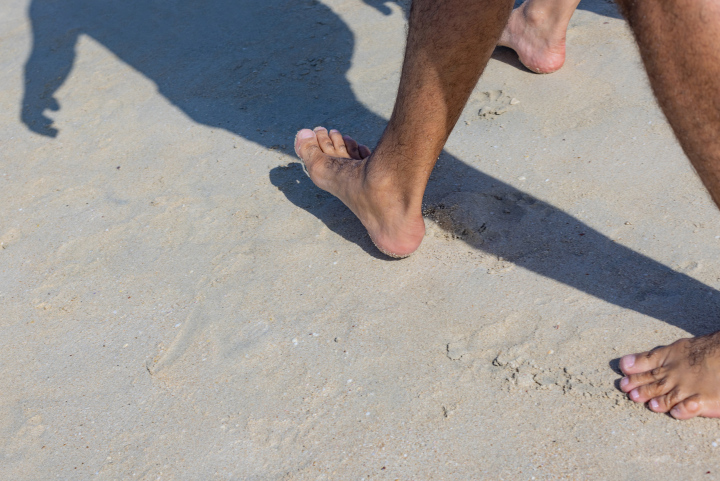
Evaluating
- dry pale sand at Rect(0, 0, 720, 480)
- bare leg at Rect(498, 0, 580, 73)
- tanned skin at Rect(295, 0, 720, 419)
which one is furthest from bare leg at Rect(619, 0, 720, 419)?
bare leg at Rect(498, 0, 580, 73)

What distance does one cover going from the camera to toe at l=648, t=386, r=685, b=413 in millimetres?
1400

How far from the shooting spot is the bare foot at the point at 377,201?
1.83 metres

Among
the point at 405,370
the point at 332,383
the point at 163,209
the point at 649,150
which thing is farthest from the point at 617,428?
the point at 163,209

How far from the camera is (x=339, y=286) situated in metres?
1.87

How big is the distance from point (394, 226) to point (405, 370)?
438 mm

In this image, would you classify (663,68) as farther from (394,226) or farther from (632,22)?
(394,226)

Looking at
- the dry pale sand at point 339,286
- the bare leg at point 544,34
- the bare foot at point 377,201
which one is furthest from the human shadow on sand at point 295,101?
the bare leg at point 544,34

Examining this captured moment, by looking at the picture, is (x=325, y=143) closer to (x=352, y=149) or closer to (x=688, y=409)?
(x=352, y=149)

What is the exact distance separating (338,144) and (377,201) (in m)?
0.43

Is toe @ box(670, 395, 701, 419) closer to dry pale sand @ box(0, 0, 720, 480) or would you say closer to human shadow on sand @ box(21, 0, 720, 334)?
dry pale sand @ box(0, 0, 720, 480)

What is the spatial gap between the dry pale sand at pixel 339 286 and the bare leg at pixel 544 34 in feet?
0.22

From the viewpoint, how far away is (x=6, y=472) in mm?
1510

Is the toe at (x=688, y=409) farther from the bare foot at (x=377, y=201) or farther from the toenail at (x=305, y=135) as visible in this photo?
the toenail at (x=305, y=135)

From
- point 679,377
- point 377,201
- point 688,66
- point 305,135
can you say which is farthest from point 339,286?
point 688,66
